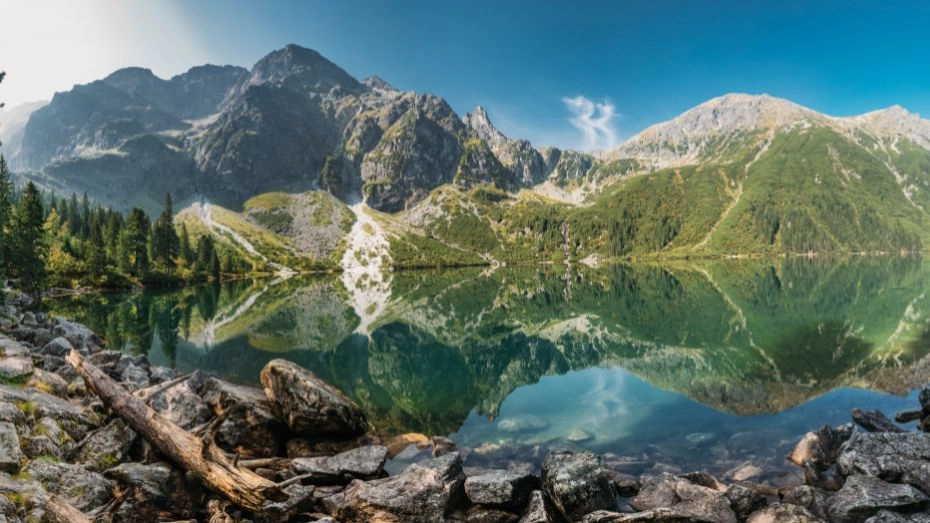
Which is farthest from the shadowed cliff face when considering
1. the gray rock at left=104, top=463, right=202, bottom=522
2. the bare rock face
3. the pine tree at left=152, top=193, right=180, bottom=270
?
the pine tree at left=152, top=193, right=180, bottom=270

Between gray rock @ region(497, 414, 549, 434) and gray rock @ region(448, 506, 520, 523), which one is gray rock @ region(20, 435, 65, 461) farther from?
gray rock @ region(497, 414, 549, 434)

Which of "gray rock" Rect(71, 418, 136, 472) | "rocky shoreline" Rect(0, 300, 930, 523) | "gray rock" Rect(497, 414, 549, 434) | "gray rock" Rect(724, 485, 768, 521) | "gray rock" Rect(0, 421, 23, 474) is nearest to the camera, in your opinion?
"gray rock" Rect(0, 421, 23, 474)

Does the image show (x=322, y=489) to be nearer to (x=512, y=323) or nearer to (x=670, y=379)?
(x=670, y=379)

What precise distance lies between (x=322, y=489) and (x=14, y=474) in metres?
7.74

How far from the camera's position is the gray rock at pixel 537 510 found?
12375 millimetres

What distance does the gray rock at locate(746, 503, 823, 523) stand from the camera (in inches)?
464

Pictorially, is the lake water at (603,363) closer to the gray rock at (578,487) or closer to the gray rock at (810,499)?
the gray rock at (810,499)

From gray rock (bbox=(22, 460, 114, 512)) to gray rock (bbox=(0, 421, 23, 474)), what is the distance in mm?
321

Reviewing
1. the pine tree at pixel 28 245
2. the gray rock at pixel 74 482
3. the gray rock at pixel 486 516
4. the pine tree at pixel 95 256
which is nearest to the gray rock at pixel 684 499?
the gray rock at pixel 486 516

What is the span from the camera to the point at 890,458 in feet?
46.9

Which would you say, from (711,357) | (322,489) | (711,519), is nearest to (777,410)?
(711,357)

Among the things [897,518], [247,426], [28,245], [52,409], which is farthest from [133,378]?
[28,245]

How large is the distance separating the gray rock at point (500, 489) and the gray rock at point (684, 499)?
3695mm

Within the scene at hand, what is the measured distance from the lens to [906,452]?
47.2 feet
